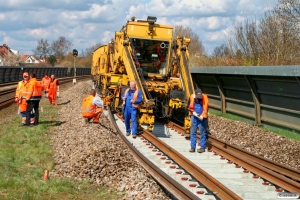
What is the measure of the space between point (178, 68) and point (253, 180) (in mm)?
7462

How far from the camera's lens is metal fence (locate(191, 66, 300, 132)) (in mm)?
12844

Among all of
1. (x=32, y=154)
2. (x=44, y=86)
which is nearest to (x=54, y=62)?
(x=44, y=86)

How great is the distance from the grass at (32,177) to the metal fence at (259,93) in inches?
258

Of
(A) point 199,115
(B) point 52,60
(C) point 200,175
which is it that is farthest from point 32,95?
(B) point 52,60

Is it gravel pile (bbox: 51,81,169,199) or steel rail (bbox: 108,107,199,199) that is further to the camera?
gravel pile (bbox: 51,81,169,199)

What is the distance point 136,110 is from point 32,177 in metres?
5.72

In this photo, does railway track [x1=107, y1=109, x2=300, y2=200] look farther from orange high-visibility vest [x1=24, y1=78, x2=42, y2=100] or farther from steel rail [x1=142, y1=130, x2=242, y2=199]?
orange high-visibility vest [x1=24, y1=78, x2=42, y2=100]

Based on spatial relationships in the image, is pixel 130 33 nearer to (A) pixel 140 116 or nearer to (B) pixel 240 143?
(A) pixel 140 116

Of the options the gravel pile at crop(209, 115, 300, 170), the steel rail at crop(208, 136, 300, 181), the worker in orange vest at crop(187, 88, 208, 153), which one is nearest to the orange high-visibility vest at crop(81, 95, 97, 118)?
the worker in orange vest at crop(187, 88, 208, 153)

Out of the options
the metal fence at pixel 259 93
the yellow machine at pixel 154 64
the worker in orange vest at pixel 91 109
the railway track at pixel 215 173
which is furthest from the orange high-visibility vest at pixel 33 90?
the metal fence at pixel 259 93

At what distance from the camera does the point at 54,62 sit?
101000 mm

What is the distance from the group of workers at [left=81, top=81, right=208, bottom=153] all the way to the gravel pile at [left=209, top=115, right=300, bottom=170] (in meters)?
1.43

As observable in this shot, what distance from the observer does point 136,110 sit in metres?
13.6

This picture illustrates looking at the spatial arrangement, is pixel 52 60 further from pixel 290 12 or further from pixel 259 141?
pixel 259 141
